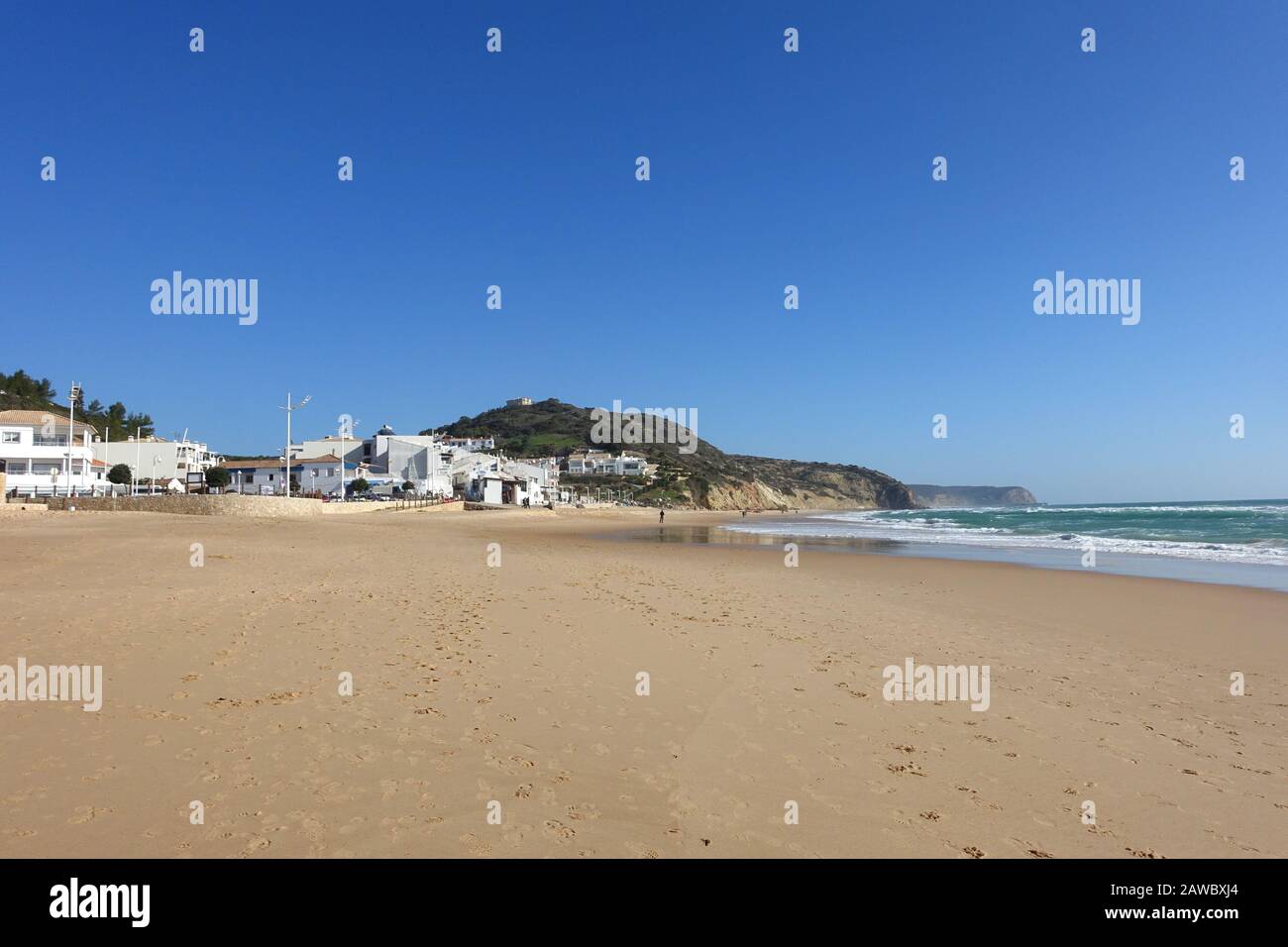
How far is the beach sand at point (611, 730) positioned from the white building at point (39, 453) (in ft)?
160

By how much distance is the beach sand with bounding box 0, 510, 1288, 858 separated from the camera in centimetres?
443

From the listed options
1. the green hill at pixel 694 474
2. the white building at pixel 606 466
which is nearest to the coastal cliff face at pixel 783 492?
the green hill at pixel 694 474

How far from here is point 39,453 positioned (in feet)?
165

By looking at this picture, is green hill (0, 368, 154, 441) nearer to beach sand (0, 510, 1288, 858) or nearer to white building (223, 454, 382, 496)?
white building (223, 454, 382, 496)

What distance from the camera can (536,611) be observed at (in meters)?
12.0

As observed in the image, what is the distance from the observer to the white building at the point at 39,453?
49.4m

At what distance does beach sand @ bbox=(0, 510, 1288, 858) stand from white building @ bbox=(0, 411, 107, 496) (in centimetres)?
4881

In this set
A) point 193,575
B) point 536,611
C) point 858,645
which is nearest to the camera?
point 858,645
